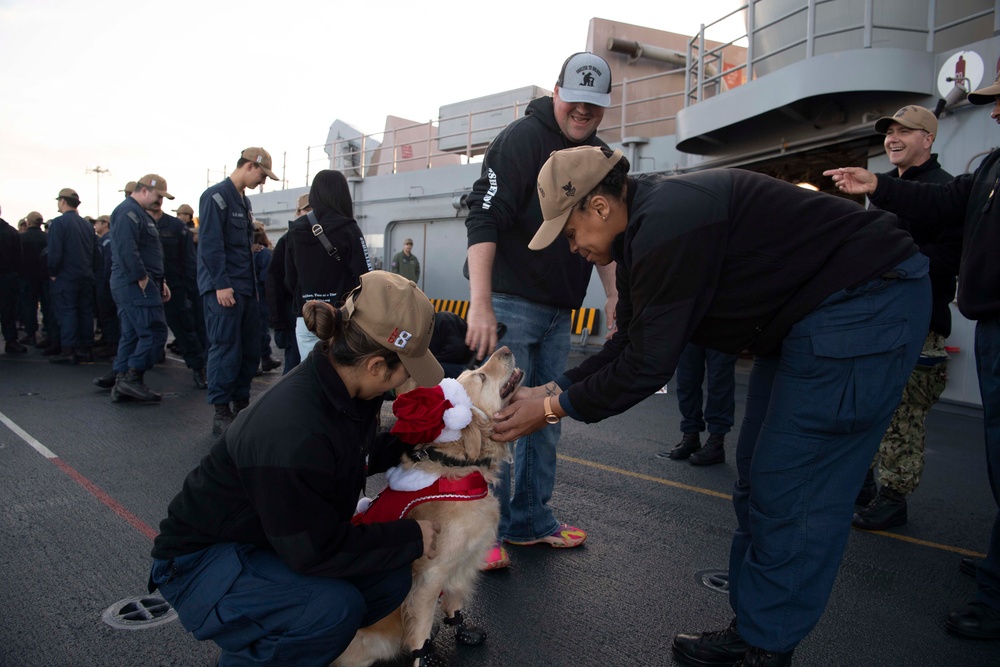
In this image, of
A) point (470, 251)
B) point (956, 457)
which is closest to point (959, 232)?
point (470, 251)

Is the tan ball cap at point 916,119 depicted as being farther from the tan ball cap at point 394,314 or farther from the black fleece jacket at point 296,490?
the black fleece jacket at point 296,490

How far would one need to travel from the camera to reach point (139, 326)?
7320 millimetres

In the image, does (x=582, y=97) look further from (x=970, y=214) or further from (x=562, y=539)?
(x=562, y=539)

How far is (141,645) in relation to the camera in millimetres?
2623

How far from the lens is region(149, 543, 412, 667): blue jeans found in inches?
82.7

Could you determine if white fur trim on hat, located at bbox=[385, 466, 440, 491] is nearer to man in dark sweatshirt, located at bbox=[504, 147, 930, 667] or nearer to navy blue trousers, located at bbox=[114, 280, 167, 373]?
man in dark sweatshirt, located at bbox=[504, 147, 930, 667]

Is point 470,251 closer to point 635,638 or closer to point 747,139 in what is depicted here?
point 635,638

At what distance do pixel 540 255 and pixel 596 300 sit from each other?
34.4ft

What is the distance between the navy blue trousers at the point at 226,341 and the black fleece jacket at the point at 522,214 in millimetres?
3324

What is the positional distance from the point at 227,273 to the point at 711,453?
175 inches

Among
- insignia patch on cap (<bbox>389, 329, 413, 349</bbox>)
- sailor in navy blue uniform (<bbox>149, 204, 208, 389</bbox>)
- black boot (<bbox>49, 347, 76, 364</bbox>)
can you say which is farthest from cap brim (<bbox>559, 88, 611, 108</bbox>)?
black boot (<bbox>49, 347, 76, 364</bbox>)

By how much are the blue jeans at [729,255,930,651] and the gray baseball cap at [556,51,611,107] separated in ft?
5.19

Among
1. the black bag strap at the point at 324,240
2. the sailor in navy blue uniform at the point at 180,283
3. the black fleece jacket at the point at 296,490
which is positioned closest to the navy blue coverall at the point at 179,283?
the sailor in navy blue uniform at the point at 180,283

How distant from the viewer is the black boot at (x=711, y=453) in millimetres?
5305
